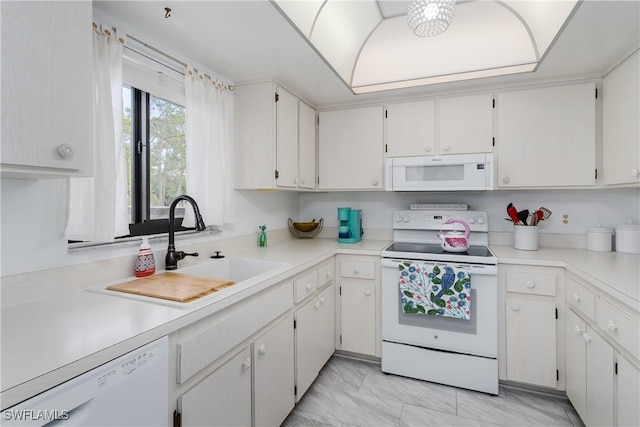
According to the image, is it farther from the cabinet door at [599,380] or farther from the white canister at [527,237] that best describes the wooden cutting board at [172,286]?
the white canister at [527,237]

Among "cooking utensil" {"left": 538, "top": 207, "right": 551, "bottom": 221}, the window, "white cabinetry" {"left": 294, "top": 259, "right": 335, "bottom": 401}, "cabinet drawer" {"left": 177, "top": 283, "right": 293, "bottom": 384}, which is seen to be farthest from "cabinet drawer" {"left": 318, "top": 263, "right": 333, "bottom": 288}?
"cooking utensil" {"left": 538, "top": 207, "right": 551, "bottom": 221}

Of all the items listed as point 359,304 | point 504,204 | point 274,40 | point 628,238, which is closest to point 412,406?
point 359,304

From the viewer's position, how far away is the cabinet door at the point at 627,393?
1189 mm

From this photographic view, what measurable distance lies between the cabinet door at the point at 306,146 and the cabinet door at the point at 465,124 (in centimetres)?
109

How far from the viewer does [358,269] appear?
2361mm

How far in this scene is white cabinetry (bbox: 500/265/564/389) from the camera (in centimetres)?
193

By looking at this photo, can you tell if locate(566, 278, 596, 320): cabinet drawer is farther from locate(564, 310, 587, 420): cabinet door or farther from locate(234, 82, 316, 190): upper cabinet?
locate(234, 82, 316, 190): upper cabinet

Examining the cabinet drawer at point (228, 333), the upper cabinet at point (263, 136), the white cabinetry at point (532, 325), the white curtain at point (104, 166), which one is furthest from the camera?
the upper cabinet at point (263, 136)

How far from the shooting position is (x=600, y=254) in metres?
2.10

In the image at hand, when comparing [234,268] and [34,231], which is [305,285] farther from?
[34,231]

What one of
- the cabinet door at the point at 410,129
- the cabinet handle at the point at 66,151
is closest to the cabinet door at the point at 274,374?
the cabinet handle at the point at 66,151

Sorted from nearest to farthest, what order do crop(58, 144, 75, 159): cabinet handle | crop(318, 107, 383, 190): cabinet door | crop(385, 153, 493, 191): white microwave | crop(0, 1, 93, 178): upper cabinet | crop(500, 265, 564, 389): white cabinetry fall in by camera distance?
crop(0, 1, 93, 178): upper cabinet → crop(58, 144, 75, 159): cabinet handle → crop(500, 265, 564, 389): white cabinetry → crop(385, 153, 493, 191): white microwave → crop(318, 107, 383, 190): cabinet door

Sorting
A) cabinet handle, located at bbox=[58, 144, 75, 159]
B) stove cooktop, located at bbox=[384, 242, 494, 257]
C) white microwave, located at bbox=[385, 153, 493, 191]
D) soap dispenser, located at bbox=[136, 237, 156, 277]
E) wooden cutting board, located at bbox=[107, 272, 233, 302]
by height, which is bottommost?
wooden cutting board, located at bbox=[107, 272, 233, 302]

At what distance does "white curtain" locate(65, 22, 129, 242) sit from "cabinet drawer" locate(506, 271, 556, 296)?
2287mm
